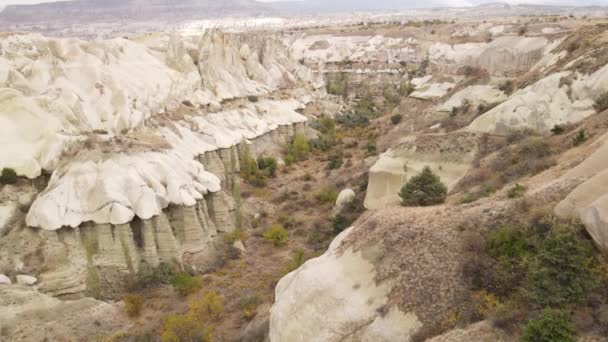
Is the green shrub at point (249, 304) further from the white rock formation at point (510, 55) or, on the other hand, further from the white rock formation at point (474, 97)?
the white rock formation at point (510, 55)

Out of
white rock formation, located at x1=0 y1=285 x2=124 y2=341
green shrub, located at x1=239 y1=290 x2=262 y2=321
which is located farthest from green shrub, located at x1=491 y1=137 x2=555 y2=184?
white rock formation, located at x1=0 y1=285 x2=124 y2=341

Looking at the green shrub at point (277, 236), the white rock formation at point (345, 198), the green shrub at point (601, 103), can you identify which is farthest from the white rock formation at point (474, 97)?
the green shrub at point (277, 236)

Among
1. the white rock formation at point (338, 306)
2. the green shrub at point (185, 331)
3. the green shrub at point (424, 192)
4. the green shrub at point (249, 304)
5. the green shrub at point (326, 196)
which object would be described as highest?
the green shrub at point (424, 192)

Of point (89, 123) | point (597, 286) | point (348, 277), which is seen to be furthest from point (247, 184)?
point (597, 286)

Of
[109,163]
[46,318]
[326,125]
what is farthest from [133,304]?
[326,125]

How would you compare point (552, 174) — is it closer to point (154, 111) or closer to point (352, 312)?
point (352, 312)

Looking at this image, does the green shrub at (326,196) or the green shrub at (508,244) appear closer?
the green shrub at (508,244)

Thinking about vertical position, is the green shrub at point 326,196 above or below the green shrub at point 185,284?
below

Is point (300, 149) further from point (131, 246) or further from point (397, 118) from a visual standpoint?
point (131, 246)
